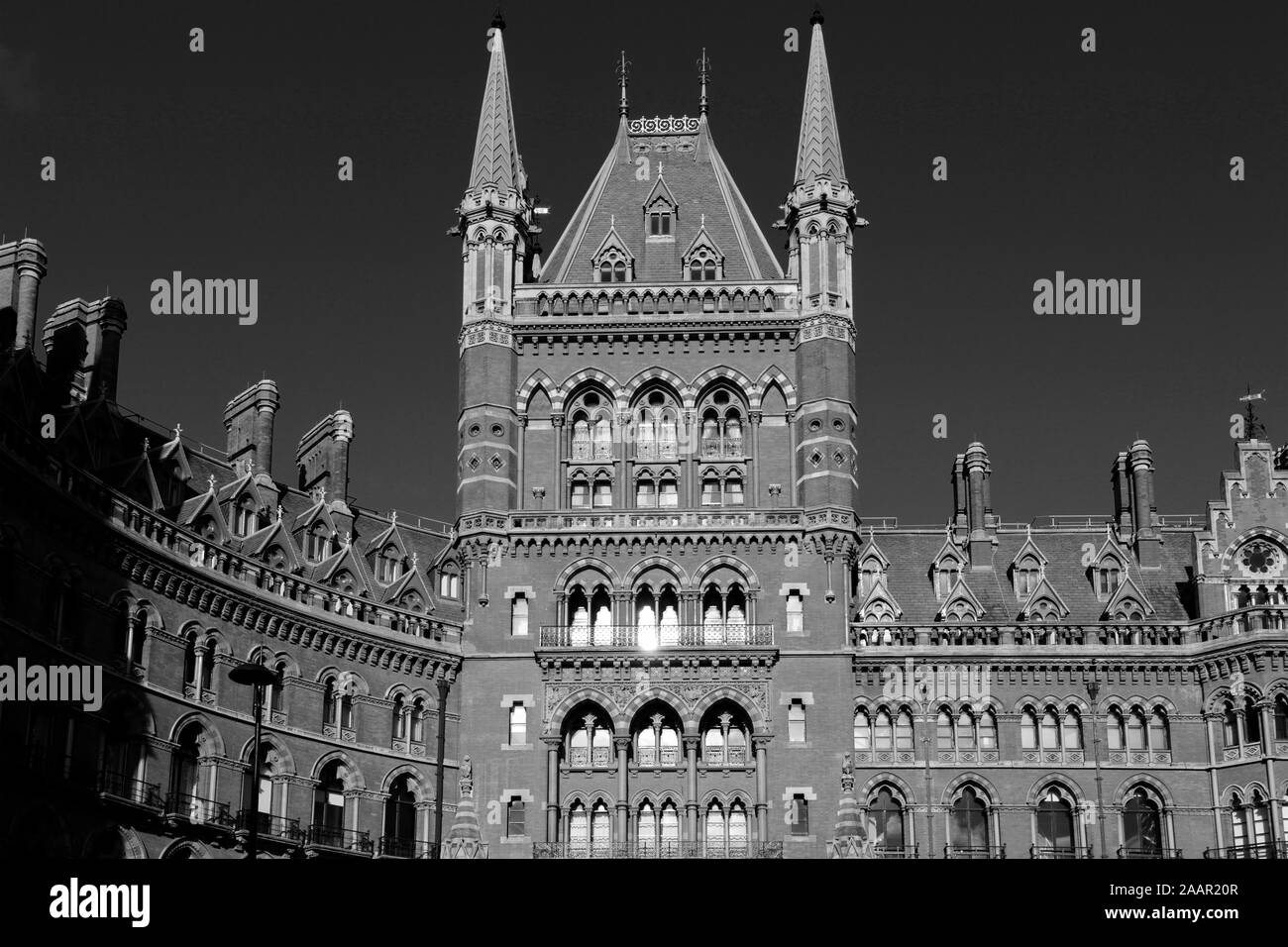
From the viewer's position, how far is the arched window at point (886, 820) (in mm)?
77500

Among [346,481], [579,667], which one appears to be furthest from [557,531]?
[346,481]

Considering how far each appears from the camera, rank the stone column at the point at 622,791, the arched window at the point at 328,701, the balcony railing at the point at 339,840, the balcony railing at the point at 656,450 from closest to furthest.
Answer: the balcony railing at the point at 339,840, the stone column at the point at 622,791, the arched window at the point at 328,701, the balcony railing at the point at 656,450

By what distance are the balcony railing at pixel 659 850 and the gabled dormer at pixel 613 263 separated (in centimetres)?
2349

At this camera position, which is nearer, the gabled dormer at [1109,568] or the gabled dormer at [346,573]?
the gabled dormer at [346,573]

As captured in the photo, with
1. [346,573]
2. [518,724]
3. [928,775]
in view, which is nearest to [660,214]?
[346,573]

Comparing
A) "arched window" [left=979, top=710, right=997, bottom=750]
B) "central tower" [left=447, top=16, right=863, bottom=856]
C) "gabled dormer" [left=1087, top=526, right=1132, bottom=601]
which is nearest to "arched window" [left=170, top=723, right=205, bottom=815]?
"central tower" [left=447, top=16, right=863, bottom=856]

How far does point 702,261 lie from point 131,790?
109ft

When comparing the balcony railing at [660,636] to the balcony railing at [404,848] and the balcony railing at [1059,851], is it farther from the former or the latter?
the balcony railing at [1059,851]

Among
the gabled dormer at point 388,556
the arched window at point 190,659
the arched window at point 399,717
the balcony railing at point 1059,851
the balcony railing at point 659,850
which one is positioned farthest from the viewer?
the gabled dormer at point 388,556

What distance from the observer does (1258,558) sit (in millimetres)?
81750

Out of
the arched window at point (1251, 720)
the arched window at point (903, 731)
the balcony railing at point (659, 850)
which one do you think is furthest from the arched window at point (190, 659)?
the arched window at point (1251, 720)
